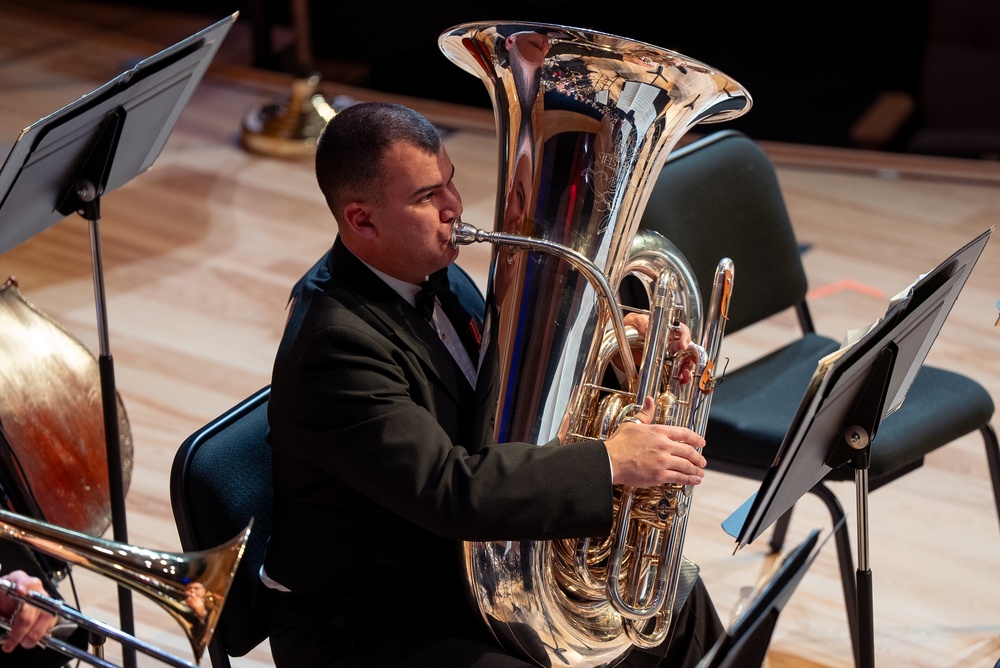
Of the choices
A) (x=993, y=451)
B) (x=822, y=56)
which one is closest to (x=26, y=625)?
(x=993, y=451)

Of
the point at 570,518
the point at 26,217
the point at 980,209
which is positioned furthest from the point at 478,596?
the point at 980,209

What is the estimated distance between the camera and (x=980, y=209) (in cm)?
432

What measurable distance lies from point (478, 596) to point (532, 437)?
0.24 metres

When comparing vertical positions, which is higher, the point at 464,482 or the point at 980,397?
the point at 464,482

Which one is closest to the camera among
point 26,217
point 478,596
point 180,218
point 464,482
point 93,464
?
point 464,482

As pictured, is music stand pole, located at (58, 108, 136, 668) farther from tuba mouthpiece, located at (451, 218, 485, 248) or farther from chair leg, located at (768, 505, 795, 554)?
chair leg, located at (768, 505, 795, 554)

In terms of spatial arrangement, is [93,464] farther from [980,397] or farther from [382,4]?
[382,4]

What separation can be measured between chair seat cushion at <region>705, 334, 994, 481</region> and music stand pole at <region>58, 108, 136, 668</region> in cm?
111

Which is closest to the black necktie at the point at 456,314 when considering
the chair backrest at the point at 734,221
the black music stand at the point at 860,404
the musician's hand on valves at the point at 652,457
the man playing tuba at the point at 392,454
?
the man playing tuba at the point at 392,454

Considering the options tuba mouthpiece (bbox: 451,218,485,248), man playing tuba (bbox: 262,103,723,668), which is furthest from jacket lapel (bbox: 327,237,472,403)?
tuba mouthpiece (bbox: 451,218,485,248)

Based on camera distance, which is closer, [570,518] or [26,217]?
[570,518]

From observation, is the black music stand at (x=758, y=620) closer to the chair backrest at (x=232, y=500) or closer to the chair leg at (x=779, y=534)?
the chair backrest at (x=232, y=500)

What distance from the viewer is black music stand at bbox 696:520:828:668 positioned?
4.89ft

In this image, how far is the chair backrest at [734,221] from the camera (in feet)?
7.96
